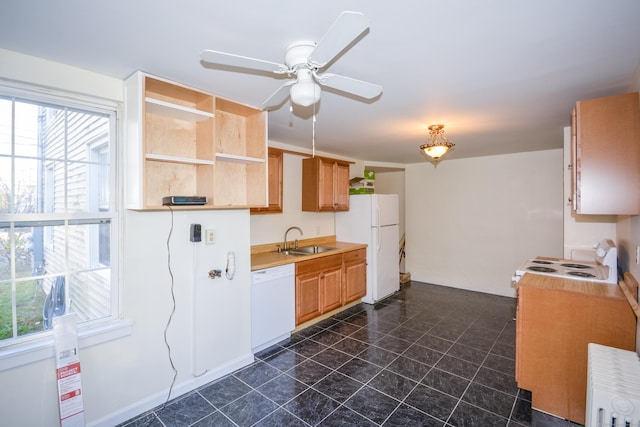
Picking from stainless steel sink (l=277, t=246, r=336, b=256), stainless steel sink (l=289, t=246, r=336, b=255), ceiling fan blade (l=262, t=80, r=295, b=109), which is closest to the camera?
ceiling fan blade (l=262, t=80, r=295, b=109)

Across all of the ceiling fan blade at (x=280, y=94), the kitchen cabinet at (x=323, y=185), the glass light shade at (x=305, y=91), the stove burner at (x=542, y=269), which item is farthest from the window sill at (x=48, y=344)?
the stove burner at (x=542, y=269)

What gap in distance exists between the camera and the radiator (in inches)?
52.6

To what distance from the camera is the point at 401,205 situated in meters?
6.61

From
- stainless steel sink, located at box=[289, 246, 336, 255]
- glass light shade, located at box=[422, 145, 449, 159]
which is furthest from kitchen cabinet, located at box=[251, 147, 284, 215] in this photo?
glass light shade, located at box=[422, 145, 449, 159]

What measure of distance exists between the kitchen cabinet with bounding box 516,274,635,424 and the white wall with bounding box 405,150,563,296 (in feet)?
8.99

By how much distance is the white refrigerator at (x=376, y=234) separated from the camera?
449cm

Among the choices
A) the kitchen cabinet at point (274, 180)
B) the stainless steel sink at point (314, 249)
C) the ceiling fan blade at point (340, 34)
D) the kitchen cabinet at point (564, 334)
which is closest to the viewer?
the ceiling fan blade at point (340, 34)

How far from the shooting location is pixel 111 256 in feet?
6.75

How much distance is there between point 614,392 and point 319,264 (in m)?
2.71

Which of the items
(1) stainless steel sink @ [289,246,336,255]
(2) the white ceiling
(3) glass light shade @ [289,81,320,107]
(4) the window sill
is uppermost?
(2) the white ceiling

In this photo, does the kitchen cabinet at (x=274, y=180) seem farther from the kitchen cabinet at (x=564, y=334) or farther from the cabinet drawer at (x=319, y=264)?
the kitchen cabinet at (x=564, y=334)

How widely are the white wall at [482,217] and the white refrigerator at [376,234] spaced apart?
3.37ft

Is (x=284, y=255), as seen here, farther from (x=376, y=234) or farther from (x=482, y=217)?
(x=482, y=217)

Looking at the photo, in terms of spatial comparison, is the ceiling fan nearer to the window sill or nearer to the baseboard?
the window sill
